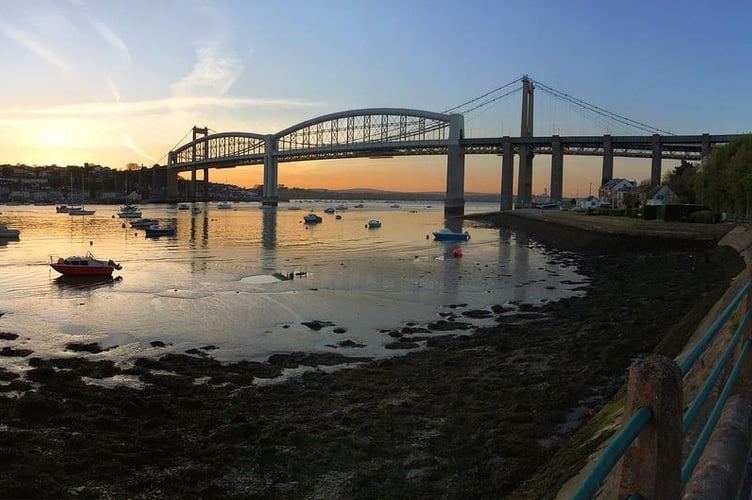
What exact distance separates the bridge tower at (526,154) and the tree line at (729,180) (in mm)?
55466

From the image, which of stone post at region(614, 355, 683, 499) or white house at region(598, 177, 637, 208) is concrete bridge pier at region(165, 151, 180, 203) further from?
stone post at region(614, 355, 683, 499)

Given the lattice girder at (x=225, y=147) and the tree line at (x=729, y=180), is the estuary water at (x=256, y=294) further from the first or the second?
the lattice girder at (x=225, y=147)

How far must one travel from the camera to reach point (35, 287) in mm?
25656

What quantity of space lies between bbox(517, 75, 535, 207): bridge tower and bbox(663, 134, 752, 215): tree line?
5547 centimetres

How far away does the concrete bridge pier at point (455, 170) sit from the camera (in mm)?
120750

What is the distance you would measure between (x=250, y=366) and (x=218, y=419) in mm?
3434

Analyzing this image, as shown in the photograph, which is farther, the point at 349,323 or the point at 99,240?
the point at 99,240

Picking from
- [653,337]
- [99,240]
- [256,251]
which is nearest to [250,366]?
[653,337]

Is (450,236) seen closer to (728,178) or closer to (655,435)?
(728,178)

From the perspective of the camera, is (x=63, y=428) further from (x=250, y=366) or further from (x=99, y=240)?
(x=99, y=240)

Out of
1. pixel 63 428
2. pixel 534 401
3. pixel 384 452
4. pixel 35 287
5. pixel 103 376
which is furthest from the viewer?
pixel 35 287

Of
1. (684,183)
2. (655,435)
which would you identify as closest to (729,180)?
(684,183)

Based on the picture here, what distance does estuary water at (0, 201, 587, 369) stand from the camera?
15742mm

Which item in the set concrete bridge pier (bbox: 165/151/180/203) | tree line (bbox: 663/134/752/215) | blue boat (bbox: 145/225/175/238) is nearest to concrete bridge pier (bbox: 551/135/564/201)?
tree line (bbox: 663/134/752/215)
